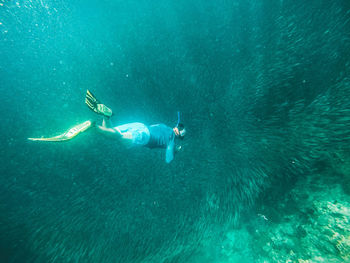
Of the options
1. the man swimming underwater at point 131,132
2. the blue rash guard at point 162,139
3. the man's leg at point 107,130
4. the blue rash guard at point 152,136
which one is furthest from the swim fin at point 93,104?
the blue rash guard at point 162,139

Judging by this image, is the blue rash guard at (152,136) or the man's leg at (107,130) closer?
the man's leg at (107,130)

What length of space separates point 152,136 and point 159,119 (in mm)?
1765

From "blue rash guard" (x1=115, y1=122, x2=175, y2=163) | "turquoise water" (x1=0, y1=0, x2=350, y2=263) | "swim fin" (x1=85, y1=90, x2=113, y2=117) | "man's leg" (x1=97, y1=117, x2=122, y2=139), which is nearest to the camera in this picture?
"swim fin" (x1=85, y1=90, x2=113, y2=117)

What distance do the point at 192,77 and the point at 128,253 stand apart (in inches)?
223

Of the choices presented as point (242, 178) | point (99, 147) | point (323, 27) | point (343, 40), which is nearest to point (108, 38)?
point (99, 147)

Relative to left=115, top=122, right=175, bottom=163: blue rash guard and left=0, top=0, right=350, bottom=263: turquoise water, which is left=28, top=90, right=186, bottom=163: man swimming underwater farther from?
left=0, top=0, right=350, bottom=263: turquoise water

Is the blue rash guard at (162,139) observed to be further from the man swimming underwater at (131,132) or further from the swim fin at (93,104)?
the swim fin at (93,104)

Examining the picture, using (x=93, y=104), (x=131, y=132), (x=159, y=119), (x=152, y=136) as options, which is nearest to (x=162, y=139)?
(x=152, y=136)

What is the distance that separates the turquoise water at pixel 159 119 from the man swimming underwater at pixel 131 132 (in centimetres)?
163

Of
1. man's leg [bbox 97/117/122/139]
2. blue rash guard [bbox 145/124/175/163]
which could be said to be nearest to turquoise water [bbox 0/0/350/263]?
blue rash guard [bbox 145/124/175/163]

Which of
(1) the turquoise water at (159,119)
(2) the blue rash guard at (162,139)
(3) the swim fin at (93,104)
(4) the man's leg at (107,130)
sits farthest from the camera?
(1) the turquoise water at (159,119)

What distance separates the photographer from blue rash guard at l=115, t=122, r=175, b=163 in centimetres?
303

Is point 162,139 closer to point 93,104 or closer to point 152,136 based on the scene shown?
point 152,136

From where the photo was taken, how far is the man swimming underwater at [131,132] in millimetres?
2398
